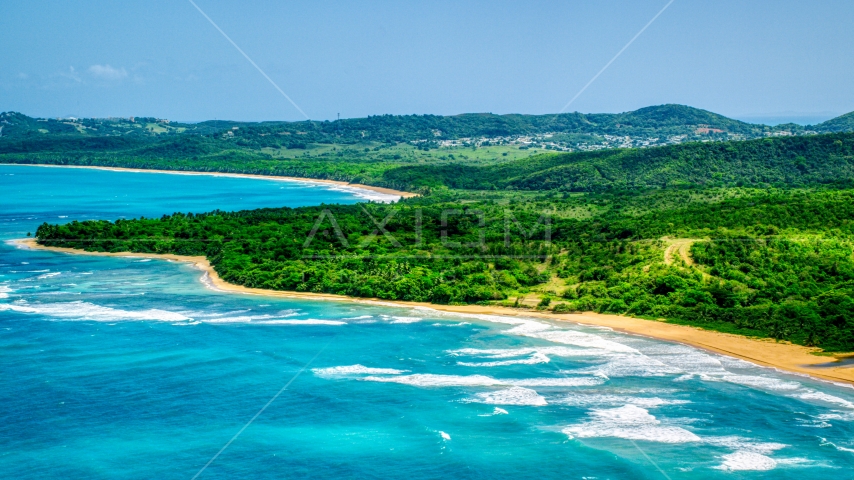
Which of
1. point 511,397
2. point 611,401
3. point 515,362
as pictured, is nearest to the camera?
point 611,401

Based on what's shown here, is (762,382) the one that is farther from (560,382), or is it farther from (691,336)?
(560,382)

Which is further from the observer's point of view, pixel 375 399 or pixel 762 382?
pixel 762 382

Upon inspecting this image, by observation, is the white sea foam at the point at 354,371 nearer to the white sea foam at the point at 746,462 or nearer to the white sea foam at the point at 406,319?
the white sea foam at the point at 406,319

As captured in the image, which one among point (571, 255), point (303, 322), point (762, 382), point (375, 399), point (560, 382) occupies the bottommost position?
point (375, 399)

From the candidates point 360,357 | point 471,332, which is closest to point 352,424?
point 360,357

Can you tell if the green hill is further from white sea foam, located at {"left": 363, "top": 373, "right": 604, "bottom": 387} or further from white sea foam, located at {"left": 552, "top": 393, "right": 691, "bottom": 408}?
white sea foam, located at {"left": 552, "top": 393, "right": 691, "bottom": 408}

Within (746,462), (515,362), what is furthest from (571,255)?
(746,462)

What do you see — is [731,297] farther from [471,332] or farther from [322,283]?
[322,283]
